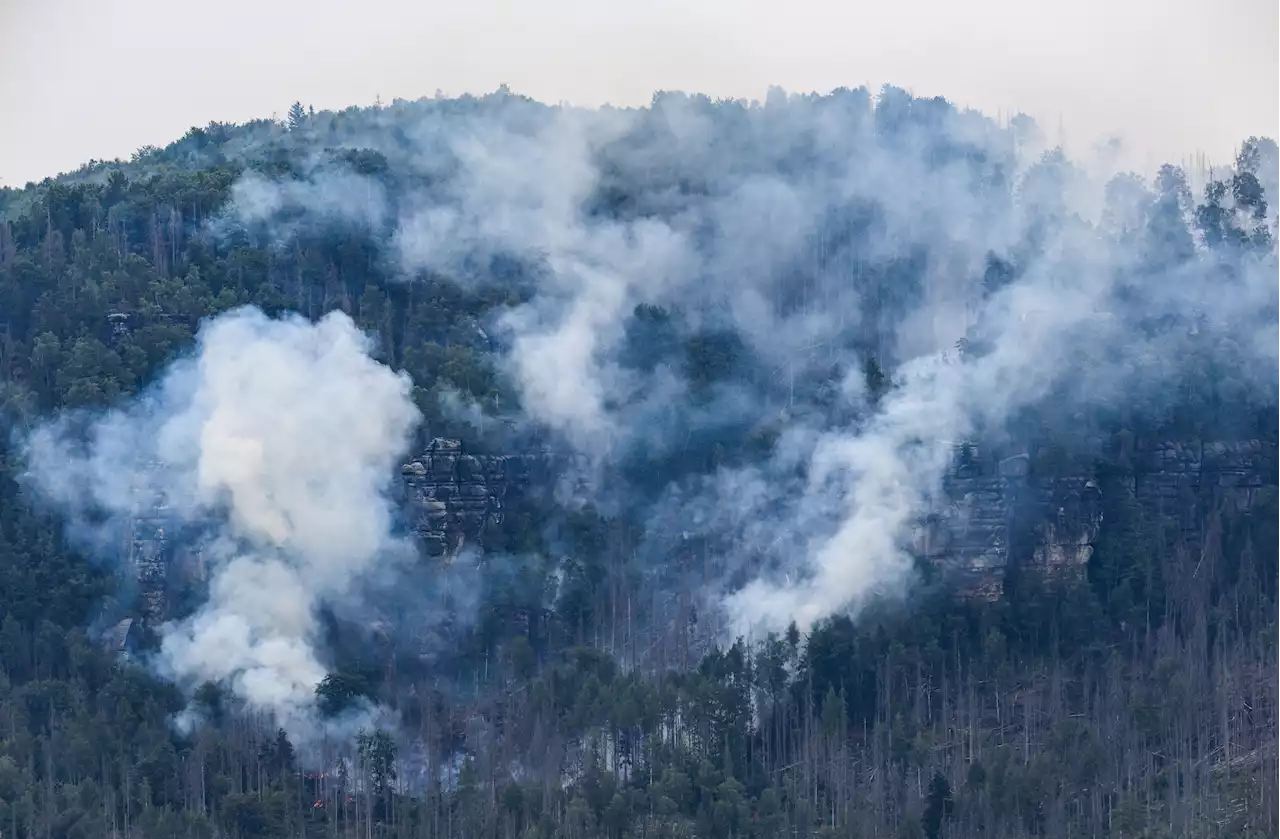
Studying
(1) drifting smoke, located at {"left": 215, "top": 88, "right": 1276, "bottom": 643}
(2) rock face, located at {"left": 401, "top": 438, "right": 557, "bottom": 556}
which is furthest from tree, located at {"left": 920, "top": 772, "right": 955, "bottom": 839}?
(2) rock face, located at {"left": 401, "top": 438, "right": 557, "bottom": 556}

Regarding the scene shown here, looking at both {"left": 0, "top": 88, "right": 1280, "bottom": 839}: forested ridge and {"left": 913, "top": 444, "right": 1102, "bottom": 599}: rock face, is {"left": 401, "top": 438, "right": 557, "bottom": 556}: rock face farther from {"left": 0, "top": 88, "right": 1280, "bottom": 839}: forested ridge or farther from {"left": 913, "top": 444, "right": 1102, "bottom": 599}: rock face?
{"left": 913, "top": 444, "right": 1102, "bottom": 599}: rock face

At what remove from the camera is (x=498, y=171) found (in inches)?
6294

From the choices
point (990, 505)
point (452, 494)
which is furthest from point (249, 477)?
point (990, 505)

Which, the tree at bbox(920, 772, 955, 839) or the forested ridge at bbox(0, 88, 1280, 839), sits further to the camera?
the forested ridge at bbox(0, 88, 1280, 839)

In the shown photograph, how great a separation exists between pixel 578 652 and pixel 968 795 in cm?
2032

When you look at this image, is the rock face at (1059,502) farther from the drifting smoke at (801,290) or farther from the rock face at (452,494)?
the rock face at (452,494)

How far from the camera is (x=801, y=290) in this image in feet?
513

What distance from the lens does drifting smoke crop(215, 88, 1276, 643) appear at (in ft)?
451

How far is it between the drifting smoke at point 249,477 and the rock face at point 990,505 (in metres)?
1.58

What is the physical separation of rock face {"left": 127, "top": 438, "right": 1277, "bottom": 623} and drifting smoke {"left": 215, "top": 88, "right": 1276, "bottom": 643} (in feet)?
5.81

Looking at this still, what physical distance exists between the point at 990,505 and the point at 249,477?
33.1 metres

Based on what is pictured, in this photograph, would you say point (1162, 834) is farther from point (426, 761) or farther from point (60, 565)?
point (60, 565)

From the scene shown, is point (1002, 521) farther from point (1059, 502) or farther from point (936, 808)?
point (936, 808)

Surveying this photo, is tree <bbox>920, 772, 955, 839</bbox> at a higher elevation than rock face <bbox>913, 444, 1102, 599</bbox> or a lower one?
lower
